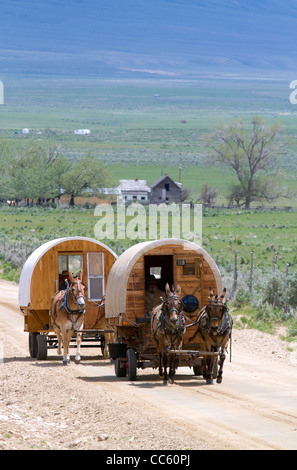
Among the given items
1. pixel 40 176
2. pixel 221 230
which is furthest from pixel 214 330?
pixel 40 176

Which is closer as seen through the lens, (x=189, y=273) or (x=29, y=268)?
(x=189, y=273)

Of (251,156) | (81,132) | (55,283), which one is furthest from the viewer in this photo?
(81,132)

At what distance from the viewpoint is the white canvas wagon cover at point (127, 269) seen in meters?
16.8

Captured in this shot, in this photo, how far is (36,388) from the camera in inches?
604

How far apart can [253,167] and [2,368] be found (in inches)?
3765

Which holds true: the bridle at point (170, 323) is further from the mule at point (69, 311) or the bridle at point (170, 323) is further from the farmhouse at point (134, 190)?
the farmhouse at point (134, 190)

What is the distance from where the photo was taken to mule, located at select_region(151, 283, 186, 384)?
15.3 m

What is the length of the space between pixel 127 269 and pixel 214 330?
2223 millimetres

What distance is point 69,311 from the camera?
1869 cm

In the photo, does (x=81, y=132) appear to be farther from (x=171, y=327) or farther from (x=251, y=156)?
(x=171, y=327)

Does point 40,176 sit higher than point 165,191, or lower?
higher

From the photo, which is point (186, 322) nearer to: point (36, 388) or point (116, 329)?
point (116, 329)

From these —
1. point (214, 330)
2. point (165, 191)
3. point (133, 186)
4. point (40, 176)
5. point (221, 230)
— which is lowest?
point (214, 330)

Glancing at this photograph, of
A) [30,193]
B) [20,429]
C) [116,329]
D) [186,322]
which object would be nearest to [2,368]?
[116,329]
